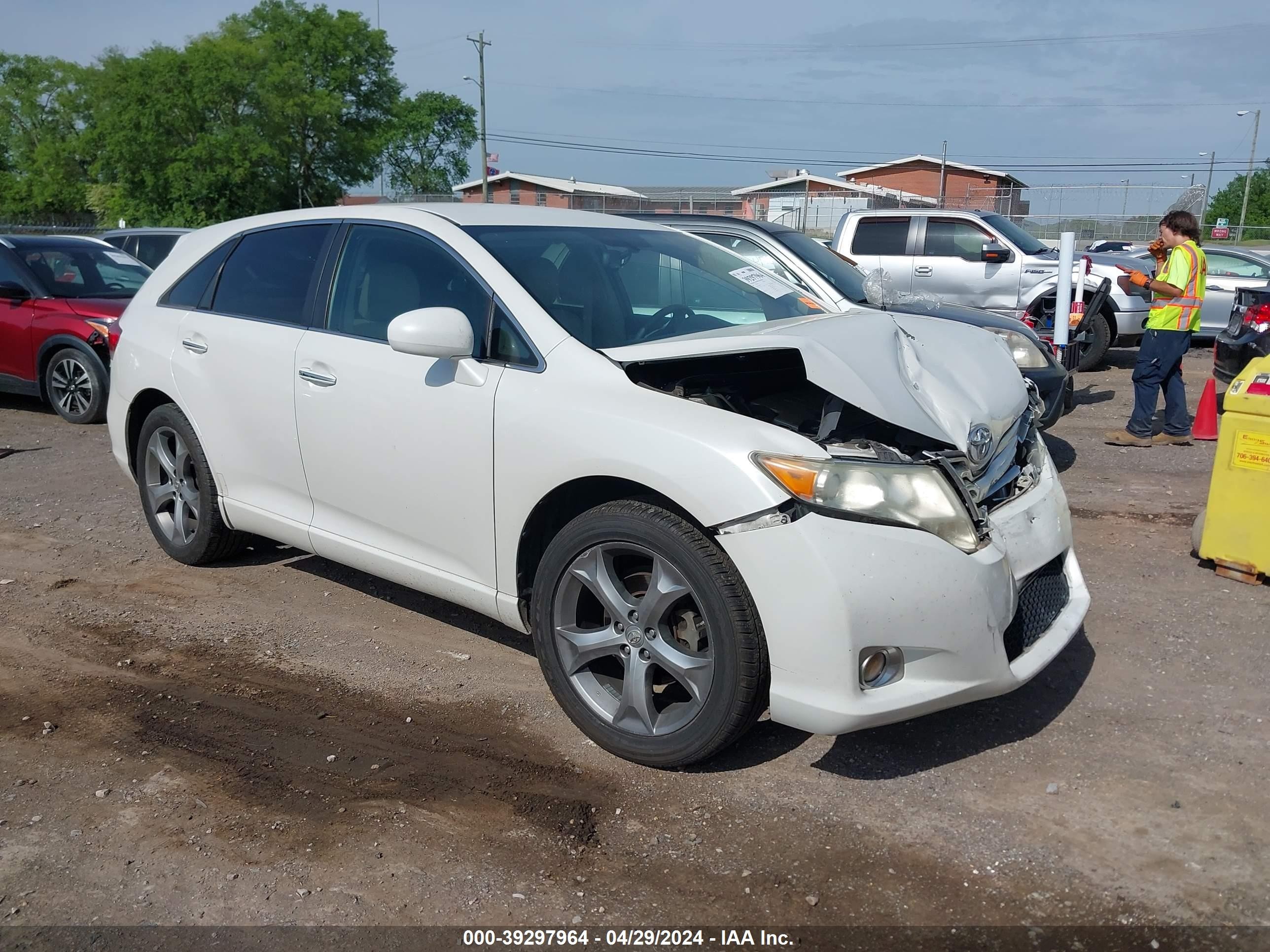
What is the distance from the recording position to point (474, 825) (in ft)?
10.6

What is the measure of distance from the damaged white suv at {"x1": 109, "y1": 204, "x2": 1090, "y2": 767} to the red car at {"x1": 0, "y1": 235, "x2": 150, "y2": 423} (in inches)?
216

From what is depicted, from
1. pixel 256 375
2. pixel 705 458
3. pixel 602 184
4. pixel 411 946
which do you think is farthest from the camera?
pixel 602 184

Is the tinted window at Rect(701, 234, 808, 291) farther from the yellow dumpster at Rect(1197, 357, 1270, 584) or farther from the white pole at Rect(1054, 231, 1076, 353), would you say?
the yellow dumpster at Rect(1197, 357, 1270, 584)

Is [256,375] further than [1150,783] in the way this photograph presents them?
Yes

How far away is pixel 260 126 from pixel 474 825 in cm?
6187

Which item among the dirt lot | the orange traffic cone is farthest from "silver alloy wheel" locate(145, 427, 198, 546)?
the orange traffic cone

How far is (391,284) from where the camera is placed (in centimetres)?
438

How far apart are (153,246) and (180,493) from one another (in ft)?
38.1

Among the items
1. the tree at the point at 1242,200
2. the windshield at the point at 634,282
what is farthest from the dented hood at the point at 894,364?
the tree at the point at 1242,200

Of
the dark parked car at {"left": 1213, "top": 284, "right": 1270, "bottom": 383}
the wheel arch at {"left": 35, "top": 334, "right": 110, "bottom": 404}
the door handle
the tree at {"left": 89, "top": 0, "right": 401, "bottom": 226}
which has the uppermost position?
the tree at {"left": 89, "top": 0, "right": 401, "bottom": 226}

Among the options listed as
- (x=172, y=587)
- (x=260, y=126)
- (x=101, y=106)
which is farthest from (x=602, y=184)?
(x=172, y=587)

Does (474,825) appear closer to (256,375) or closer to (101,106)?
(256,375)

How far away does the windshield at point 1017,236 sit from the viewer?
44.2 feet

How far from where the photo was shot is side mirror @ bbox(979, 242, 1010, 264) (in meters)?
13.3
